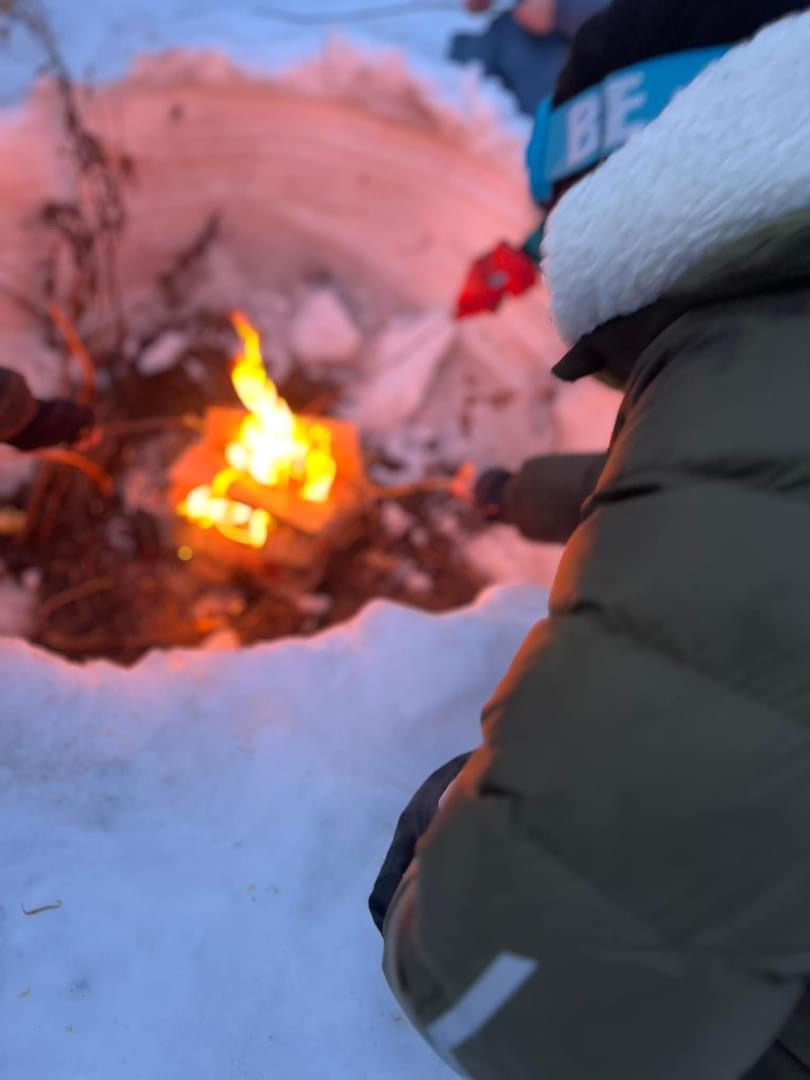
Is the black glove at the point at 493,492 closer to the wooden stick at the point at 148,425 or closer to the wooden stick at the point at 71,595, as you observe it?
the wooden stick at the point at 148,425

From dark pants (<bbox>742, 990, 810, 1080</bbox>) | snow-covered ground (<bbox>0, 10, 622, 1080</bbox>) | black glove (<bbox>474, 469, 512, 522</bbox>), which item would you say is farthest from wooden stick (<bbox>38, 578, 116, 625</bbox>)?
dark pants (<bbox>742, 990, 810, 1080</bbox>)

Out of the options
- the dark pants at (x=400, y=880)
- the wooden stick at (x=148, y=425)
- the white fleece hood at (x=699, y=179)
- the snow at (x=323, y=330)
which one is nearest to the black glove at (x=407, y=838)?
the dark pants at (x=400, y=880)

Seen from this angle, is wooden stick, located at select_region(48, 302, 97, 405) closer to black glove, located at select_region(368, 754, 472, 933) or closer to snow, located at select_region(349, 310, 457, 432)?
snow, located at select_region(349, 310, 457, 432)

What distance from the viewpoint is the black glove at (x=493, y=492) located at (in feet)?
4.31

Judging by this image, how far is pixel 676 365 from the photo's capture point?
50cm

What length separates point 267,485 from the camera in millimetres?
1362

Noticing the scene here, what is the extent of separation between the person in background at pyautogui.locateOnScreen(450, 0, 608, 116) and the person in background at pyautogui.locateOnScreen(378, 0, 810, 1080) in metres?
1.12

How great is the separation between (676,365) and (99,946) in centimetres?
68

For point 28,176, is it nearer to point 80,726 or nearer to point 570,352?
point 80,726

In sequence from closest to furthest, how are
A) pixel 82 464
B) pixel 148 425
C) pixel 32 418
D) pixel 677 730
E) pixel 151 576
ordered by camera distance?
pixel 677 730, pixel 32 418, pixel 82 464, pixel 151 576, pixel 148 425

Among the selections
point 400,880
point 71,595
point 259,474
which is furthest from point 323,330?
point 400,880

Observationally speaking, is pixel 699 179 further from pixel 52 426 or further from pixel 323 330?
pixel 323 330

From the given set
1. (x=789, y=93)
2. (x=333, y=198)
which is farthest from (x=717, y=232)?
(x=333, y=198)

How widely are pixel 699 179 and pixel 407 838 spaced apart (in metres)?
0.55
